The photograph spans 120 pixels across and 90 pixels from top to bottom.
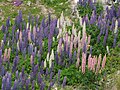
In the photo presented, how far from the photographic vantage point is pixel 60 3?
15.6 metres

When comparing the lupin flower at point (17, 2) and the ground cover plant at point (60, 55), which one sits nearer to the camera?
the ground cover plant at point (60, 55)

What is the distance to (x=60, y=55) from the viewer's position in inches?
406

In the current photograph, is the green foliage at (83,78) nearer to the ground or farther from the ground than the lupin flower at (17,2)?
nearer to the ground

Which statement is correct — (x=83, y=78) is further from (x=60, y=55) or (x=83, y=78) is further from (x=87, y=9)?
(x=87, y=9)

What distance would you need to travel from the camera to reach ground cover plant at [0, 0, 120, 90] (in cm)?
944

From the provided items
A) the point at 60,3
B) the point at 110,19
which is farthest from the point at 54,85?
the point at 60,3

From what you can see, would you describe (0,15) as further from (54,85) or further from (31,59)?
(54,85)

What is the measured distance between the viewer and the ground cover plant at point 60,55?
944 centimetres

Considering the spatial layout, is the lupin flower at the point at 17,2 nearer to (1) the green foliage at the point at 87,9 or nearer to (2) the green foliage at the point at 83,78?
(1) the green foliage at the point at 87,9

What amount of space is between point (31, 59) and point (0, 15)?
4.94 meters

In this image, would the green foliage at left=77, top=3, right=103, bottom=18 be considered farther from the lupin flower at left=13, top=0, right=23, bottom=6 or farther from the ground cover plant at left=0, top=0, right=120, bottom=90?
the lupin flower at left=13, top=0, right=23, bottom=6

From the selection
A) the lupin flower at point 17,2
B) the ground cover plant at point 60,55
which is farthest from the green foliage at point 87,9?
the lupin flower at point 17,2

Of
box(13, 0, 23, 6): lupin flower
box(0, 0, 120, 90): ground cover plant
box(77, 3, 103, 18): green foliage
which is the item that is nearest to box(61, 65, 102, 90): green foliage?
box(0, 0, 120, 90): ground cover plant

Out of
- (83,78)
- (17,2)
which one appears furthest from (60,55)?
(17,2)
